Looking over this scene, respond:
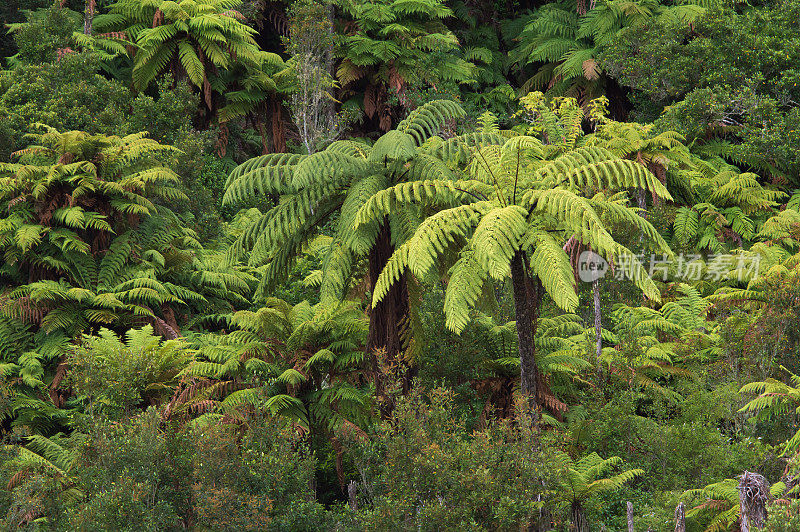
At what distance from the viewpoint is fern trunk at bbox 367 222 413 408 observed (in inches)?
274

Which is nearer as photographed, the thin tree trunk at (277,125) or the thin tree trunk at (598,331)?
the thin tree trunk at (598,331)

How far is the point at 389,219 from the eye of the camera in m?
6.75

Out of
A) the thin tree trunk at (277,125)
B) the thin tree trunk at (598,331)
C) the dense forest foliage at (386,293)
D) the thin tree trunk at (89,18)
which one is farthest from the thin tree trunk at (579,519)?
the thin tree trunk at (89,18)

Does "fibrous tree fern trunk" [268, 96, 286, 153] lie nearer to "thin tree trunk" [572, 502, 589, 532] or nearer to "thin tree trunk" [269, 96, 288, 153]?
"thin tree trunk" [269, 96, 288, 153]

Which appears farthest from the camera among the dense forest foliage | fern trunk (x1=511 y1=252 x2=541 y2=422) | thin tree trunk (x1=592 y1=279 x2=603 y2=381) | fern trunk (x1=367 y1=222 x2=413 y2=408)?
thin tree trunk (x1=592 y1=279 x2=603 y2=381)

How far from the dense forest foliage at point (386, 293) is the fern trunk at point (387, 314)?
0.03 metres

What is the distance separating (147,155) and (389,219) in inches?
194

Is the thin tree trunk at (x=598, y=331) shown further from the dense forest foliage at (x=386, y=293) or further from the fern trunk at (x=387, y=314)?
the fern trunk at (x=387, y=314)

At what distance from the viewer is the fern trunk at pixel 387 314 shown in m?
6.96

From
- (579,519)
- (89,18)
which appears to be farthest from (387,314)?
(89,18)

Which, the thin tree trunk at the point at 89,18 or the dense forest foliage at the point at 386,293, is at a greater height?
the thin tree trunk at the point at 89,18

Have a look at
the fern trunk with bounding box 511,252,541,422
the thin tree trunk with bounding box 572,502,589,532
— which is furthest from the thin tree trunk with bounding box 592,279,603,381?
the fern trunk with bounding box 511,252,541,422

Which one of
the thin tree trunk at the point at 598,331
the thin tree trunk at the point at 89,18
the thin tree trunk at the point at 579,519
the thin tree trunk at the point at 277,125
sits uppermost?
the thin tree trunk at the point at 89,18

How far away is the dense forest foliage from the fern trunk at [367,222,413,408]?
28mm
